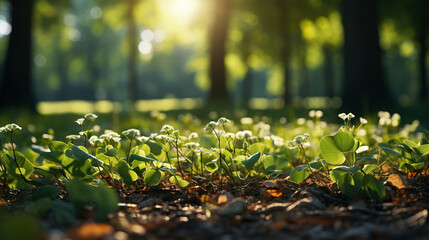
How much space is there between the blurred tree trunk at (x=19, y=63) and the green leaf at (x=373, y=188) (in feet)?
33.7

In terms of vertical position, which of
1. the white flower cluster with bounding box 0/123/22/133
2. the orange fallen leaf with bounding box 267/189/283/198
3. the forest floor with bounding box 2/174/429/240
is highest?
the white flower cluster with bounding box 0/123/22/133

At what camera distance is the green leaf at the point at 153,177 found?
2.14 metres

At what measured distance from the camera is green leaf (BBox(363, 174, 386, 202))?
1839 mm

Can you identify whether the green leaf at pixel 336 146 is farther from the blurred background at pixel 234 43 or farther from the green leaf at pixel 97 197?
the blurred background at pixel 234 43

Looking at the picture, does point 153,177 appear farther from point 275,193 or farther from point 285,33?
point 285,33

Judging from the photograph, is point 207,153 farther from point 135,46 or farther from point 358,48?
point 135,46

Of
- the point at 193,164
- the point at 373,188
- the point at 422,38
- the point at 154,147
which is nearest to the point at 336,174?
the point at 373,188

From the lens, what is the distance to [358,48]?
816 centimetres

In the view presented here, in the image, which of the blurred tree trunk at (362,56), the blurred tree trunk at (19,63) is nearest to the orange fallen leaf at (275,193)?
the blurred tree trunk at (362,56)

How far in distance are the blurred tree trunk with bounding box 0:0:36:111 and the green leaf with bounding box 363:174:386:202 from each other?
33.7 feet

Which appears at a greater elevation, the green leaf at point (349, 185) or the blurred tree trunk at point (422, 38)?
the blurred tree trunk at point (422, 38)

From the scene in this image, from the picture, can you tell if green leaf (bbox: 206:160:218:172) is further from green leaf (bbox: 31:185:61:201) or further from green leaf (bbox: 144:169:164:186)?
green leaf (bbox: 31:185:61:201)

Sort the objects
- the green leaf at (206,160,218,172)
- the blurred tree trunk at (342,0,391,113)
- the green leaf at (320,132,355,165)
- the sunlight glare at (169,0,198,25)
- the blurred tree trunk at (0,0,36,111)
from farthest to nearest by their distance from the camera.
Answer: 1. the sunlight glare at (169,0,198,25)
2. the blurred tree trunk at (0,0,36,111)
3. the blurred tree trunk at (342,0,391,113)
4. the green leaf at (206,160,218,172)
5. the green leaf at (320,132,355,165)

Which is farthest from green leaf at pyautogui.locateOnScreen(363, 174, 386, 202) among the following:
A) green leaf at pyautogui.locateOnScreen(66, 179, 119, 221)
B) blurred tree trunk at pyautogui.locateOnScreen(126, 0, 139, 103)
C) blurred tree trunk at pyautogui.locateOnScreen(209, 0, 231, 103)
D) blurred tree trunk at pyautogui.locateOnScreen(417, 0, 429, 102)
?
blurred tree trunk at pyautogui.locateOnScreen(126, 0, 139, 103)
